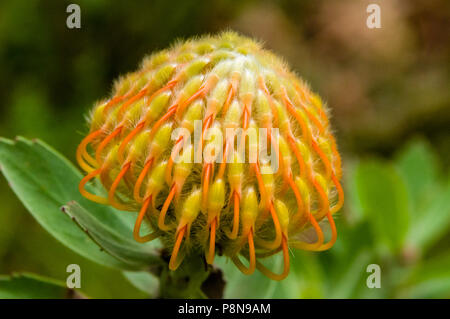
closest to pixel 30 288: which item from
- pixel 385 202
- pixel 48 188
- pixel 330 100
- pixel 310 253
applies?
pixel 48 188

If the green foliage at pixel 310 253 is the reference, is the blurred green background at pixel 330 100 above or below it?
above

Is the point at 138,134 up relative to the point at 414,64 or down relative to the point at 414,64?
down

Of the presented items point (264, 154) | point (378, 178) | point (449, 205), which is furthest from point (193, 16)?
point (264, 154)

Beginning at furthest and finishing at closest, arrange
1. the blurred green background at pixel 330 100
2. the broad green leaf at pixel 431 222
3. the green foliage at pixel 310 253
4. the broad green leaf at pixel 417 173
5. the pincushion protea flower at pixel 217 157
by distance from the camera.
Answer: the broad green leaf at pixel 417 173 < the broad green leaf at pixel 431 222 < the blurred green background at pixel 330 100 < the green foliage at pixel 310 253 < the pincushion protea flower at pixel 217 157

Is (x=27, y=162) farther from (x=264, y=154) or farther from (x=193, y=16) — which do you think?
(x=193, y=16)

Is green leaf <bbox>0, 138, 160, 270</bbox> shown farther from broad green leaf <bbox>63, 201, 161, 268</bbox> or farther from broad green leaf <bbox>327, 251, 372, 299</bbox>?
broad green leaf <bbox>327, 251, 372, 299</bbox>

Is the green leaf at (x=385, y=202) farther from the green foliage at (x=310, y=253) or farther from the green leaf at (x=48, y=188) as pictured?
the green leaf at (x=48, y=188)

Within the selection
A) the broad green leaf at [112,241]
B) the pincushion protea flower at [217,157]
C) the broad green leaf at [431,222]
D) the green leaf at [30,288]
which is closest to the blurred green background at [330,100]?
the broad green leaf at [431,222]
